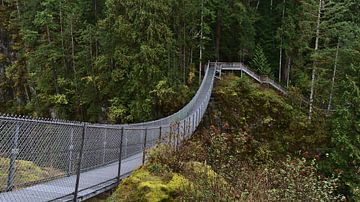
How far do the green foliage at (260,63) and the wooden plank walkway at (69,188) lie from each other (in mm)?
24048

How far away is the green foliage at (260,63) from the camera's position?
31.6 m

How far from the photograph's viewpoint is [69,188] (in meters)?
6.04

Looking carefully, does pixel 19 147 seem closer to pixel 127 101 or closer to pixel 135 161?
pixel 135 161

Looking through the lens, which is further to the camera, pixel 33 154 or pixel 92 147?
pixel 92 147

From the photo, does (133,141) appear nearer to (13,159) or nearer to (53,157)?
(53,157)

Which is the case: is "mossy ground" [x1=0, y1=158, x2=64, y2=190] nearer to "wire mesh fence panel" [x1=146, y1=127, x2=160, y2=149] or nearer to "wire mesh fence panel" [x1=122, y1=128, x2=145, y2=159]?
"wire mesh fence panel" [x1=122, y1=128, x2=145, y2=159]

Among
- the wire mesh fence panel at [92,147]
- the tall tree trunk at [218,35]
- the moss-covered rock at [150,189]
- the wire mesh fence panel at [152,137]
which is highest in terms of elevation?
the tall tree trunk at [218,35]

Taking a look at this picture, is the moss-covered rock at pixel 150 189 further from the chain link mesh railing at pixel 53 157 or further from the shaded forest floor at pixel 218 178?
the chain link mesh railing at pixel 53 157

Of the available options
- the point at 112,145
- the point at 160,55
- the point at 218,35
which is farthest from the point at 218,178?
the point at 218,35

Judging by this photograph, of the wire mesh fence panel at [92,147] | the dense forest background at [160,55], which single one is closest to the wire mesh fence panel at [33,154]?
the wire mesh fence panel at [92,147]

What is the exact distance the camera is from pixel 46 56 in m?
27.8

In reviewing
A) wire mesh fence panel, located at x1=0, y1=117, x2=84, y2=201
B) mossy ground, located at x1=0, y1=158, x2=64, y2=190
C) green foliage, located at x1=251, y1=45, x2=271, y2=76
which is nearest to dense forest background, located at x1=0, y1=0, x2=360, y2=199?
green foliage, located at x1=251, y1=45, x2=271, y2=76

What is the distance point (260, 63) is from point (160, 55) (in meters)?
10.6

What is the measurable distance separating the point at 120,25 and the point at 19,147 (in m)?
19.6
